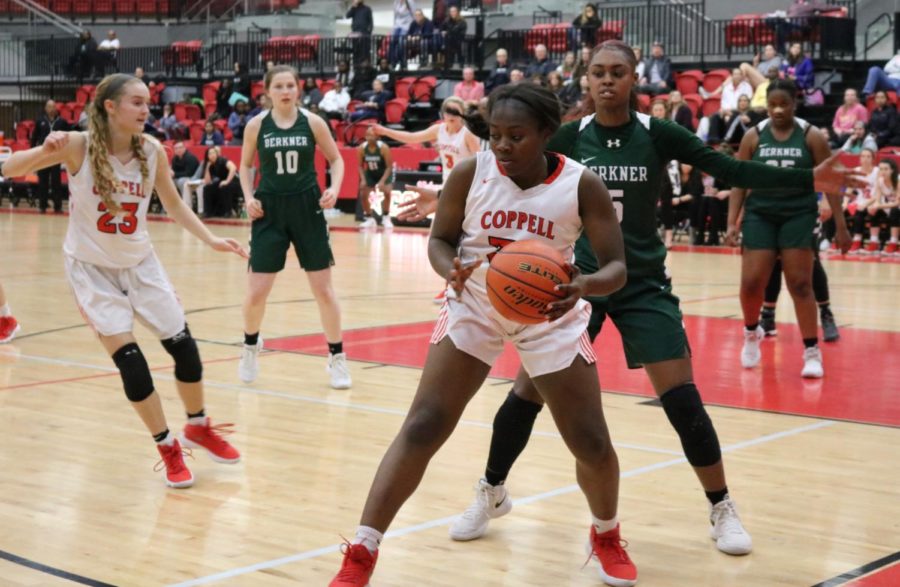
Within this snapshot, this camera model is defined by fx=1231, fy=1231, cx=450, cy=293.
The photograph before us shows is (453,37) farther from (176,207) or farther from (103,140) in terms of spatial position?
(103,140)

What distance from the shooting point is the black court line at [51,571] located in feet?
13.0

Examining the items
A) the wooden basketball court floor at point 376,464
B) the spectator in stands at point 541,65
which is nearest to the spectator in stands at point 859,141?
the spectator in stands at point 541,65

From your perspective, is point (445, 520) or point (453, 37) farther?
point (453, 37)

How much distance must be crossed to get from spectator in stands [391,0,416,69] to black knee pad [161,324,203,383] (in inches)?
869

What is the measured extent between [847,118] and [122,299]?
581 inches

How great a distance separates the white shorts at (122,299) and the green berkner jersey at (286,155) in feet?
7.25

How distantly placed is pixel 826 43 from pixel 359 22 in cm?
1141

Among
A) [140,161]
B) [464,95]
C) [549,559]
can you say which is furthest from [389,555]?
[464,95]

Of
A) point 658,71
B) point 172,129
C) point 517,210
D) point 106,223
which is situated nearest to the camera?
point 517,210

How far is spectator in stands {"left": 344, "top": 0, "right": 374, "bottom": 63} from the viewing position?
27969 millimetres

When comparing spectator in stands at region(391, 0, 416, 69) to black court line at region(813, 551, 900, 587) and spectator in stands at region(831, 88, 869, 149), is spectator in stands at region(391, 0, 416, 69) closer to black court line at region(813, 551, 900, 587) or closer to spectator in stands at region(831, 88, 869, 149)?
spectator in stands at region(831, 88, 869, 149)

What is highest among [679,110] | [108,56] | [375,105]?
[108,56]

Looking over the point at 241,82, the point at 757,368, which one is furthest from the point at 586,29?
the point at 757,368

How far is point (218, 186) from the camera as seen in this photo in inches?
909
